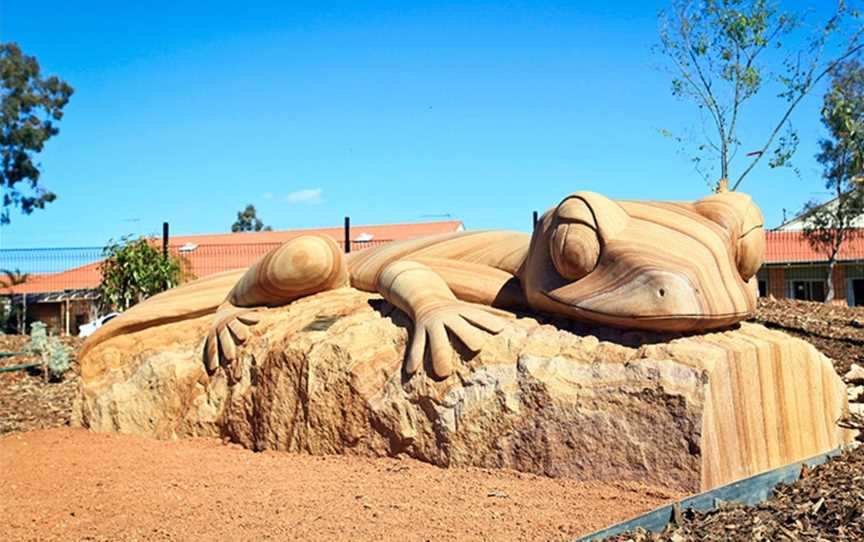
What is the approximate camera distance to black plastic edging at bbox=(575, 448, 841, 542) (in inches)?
123

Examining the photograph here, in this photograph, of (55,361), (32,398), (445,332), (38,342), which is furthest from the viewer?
(38,342)

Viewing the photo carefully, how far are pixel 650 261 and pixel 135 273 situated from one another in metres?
9.29

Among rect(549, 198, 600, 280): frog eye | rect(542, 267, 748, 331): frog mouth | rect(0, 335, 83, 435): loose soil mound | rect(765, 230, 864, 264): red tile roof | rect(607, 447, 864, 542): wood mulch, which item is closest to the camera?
rect(607, 447, 864, 542): wood mulch

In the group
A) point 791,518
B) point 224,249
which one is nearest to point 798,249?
point 224,249

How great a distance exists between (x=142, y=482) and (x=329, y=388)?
1.09 m

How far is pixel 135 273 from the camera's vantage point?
1146 cm

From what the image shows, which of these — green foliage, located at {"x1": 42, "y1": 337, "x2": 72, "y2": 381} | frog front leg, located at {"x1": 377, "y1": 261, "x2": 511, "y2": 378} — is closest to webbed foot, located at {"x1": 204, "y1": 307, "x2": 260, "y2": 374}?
frog front leg, located at {"x1": 377, "y1": 261, "x2": 511, "y2": 378}

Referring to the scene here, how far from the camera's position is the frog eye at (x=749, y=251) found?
4.15 meters

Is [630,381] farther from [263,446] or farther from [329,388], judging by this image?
[263,446]

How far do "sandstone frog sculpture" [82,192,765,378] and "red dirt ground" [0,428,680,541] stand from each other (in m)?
0.71

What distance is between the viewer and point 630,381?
3.74 metres

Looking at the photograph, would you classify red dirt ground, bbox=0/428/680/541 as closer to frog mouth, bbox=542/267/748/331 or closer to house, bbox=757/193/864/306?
frog mouth, bbox=542/267/748/331

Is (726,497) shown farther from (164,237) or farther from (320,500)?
(164,237)

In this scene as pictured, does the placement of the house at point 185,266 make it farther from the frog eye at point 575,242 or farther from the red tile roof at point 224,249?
the frog eye at point 575,242
